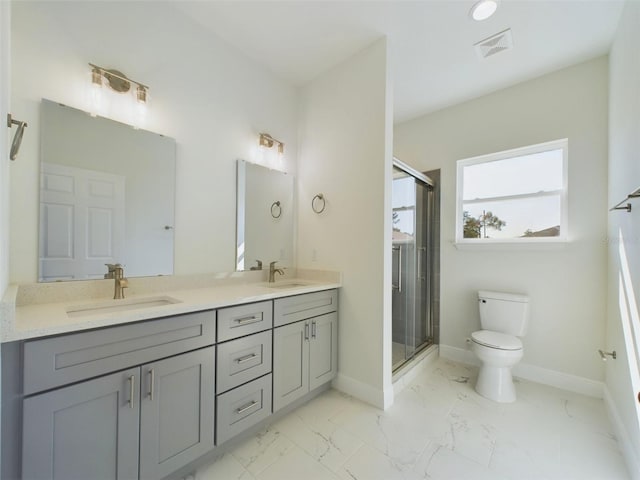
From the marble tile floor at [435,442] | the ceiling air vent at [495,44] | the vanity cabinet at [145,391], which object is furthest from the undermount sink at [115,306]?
the ceiling air vent at [495,44]

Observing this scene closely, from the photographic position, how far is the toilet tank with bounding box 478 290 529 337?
2352 mm

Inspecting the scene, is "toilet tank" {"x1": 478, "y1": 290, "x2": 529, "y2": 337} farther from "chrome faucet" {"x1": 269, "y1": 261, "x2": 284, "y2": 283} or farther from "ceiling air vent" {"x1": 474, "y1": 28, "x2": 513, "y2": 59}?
"ceiling air vent" {"x1": 474, "y1": 28, "x2": 513, "y2": 59}

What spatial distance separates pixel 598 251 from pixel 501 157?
114 centimetres

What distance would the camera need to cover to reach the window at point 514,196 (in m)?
2.37

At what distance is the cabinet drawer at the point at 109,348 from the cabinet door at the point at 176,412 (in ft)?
0.23

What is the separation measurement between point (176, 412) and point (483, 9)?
116 inches

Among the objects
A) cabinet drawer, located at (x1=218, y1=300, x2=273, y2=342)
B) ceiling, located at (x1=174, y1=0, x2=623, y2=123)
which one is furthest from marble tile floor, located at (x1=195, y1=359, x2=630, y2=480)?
ceiling, located at (x1=174, y1=0, x2=623, y2=123)

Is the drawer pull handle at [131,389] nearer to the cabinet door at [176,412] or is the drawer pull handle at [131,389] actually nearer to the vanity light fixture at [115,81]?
the cabinet door at [176,412]

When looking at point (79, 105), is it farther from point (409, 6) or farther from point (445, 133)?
point (445, 133)

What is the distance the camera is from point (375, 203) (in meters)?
2.05

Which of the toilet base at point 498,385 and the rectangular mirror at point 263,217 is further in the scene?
the rectangular mirror at point 263,217

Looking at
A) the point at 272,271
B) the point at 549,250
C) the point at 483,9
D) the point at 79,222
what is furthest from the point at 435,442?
the point at 483,9

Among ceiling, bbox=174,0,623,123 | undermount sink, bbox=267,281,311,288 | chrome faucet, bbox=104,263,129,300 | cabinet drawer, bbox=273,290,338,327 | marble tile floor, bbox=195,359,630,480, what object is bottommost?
marble tile floor, bbox=195,359,630,480

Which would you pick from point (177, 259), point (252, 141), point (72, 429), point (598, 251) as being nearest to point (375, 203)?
point (252, 141)
